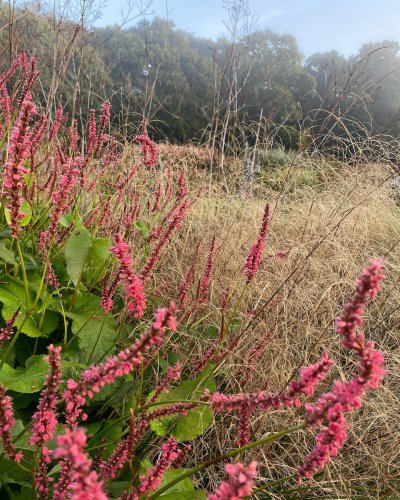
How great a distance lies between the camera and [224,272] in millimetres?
2516

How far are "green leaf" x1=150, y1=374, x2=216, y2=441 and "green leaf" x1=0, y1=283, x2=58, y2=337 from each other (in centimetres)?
45

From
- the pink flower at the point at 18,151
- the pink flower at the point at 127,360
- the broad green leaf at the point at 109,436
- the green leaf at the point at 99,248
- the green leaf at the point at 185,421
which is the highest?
the pink flower at the point at 18,151

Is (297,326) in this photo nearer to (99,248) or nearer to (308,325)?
(308,325)

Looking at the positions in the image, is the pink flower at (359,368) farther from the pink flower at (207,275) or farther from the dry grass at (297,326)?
the pink flower at (207,275)

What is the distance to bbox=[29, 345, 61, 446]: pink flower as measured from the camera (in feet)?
2.16

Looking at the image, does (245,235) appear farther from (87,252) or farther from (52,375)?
(52,375)

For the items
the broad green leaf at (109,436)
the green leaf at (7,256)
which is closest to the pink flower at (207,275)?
the broad green leaf at (109,436)

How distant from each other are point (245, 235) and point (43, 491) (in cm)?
208

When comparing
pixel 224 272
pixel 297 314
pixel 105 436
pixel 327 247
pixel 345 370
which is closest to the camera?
pixel 105 436

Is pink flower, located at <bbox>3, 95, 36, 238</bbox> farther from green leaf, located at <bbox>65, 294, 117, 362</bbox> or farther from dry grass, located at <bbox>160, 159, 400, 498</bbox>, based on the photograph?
dry grass, located at <bbox>160, 159, 400, 498</bbox>

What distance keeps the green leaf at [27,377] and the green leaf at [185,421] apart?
32 centimetres

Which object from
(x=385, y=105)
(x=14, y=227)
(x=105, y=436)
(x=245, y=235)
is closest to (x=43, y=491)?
(x=105, y=436)

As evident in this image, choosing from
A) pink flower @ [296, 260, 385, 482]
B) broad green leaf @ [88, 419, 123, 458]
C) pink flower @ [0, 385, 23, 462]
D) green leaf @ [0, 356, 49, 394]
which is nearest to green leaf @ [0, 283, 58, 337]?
green leaf @ [0, 356, 49, 394]

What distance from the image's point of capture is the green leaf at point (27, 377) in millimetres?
1190
